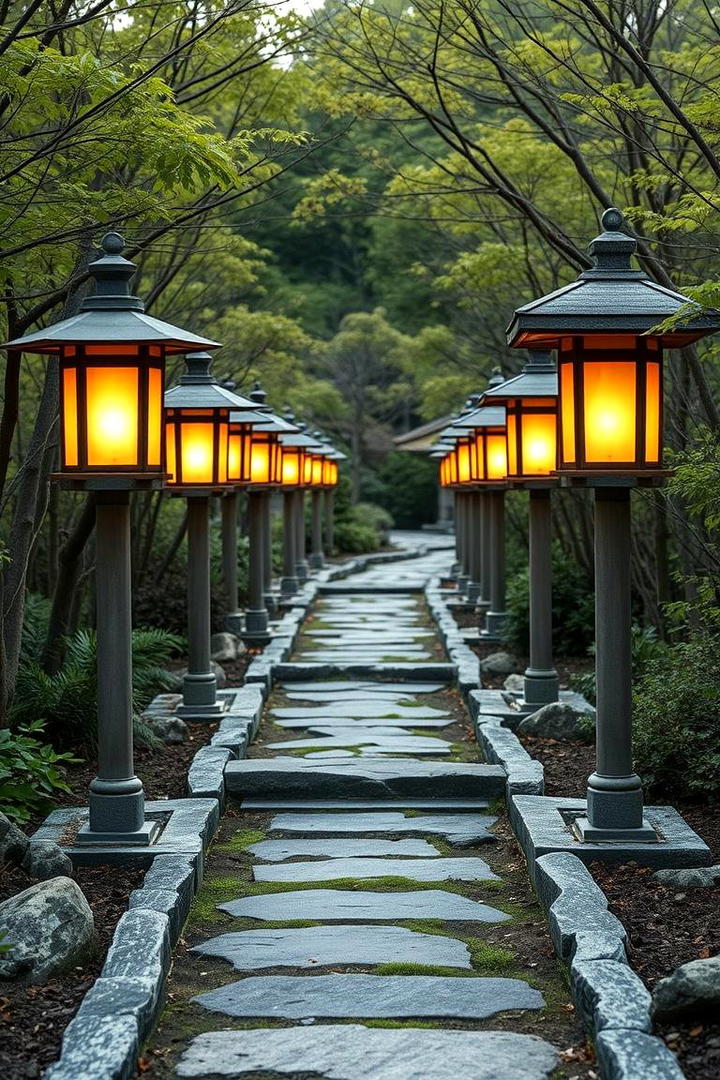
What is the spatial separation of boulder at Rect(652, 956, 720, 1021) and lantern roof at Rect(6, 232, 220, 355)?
3.82 meters

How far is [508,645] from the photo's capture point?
1595 centimetres

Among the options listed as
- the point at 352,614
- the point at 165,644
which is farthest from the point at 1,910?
the point at 352,614

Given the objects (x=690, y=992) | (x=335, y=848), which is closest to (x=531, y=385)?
(x=335, y=848)

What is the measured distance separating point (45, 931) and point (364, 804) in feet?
12.2

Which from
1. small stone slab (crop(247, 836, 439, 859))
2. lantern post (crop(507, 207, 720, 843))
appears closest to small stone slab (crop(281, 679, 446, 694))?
small stone slab (crop(247, 836, 439, 859))

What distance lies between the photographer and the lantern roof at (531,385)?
10.6 m

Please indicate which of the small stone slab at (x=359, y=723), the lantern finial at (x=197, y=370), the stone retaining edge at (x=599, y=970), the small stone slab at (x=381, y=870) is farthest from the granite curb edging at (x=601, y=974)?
the lantern finial at (x=197, y=370)

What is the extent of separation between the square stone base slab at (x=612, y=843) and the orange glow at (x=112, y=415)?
2.84m

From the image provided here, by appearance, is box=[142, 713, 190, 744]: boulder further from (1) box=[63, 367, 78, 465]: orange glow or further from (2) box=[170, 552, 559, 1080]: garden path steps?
(1) box=[63, 367, 78, 465]: orange glow

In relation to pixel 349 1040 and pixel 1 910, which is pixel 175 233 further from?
pixel 349 1040

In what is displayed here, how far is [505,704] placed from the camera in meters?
11.5

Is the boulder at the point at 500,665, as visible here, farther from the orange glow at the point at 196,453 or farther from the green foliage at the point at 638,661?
the orange glow at the point at 196,453

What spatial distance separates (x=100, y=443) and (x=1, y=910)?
248 cm

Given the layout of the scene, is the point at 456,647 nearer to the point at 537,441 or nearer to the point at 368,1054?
the point at 537,441
